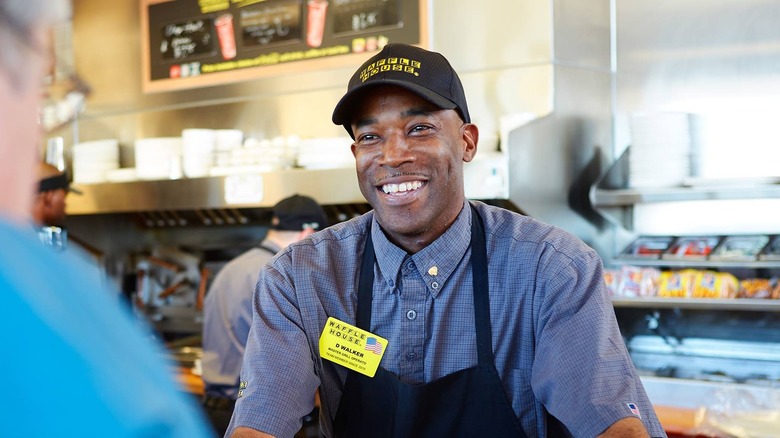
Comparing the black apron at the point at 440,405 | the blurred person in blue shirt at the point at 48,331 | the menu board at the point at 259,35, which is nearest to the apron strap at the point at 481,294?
the black apron at the point at 440,405

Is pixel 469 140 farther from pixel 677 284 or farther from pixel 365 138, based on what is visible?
pixel 677 284

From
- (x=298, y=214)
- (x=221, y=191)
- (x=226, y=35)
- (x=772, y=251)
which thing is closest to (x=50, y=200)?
(x=221, y=191)

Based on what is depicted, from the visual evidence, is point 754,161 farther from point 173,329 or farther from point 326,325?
point 173,329

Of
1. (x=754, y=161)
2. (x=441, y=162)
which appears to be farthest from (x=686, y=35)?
(x=441, y=162)

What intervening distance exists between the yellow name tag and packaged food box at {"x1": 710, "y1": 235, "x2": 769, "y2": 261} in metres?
2.16

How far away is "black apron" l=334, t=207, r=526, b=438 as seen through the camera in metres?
1.45

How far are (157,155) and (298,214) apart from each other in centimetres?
105

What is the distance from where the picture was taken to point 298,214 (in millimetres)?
3662

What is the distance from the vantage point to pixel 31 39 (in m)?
0.38

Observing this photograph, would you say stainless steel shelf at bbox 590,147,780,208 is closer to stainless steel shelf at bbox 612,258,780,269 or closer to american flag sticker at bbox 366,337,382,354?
stainless steel shelf at bbox 612,258,780,269

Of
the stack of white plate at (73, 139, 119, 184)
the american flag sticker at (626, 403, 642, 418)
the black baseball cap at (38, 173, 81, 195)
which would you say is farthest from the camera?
the stack of white plate at (73, 139, 119, 184)

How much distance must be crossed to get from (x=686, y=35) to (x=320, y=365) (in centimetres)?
285

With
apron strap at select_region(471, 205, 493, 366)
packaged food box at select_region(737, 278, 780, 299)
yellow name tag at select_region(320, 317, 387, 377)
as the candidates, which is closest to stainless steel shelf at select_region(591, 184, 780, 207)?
packaged food box at select_region(737, 278, 780, 299)

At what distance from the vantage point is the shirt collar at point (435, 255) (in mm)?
1562
